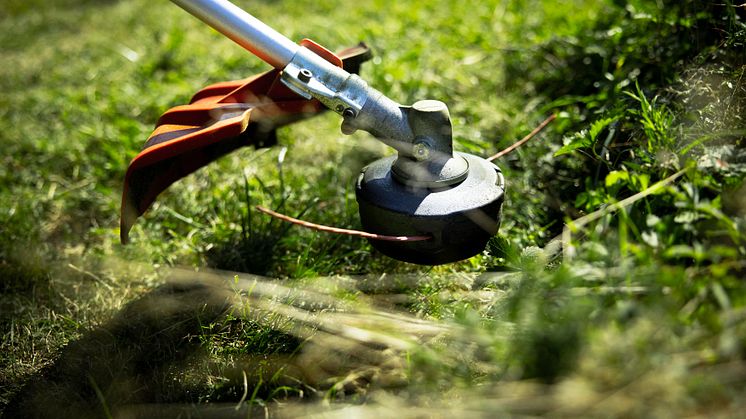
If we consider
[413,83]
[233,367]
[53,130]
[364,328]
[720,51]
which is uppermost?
[720,51]

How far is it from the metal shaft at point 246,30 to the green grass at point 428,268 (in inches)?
24.1

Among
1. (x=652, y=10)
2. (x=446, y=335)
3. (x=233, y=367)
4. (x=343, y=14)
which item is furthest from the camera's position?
(x=343, y=14)

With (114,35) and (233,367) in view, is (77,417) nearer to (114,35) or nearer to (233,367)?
(233,367)

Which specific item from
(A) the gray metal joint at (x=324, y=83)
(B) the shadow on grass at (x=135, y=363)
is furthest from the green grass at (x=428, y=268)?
(A) the gray metal joint at (x=324, y=83)

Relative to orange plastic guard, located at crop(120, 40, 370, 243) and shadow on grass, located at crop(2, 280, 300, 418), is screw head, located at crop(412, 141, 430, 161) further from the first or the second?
shadow on grass, located at crop(2, 280, 300, 418)

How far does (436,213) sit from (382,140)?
0.99 feet

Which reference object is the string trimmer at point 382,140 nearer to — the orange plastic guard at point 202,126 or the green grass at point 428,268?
the orange plastic guard at point 202,126

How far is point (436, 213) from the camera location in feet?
5.83

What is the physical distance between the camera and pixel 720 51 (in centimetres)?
211

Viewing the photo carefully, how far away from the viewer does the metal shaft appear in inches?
75.1

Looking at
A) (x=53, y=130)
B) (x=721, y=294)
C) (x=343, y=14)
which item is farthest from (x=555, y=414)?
(x=343, y=14)

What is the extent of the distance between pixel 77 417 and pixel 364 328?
81cm

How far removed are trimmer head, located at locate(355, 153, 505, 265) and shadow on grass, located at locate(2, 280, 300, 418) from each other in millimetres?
466

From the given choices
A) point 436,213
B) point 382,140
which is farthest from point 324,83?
point 436,213
